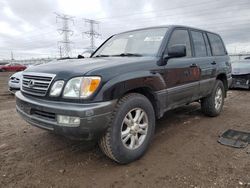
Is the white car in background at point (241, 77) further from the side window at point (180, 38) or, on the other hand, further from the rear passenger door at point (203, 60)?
the side window at point (180, 38)

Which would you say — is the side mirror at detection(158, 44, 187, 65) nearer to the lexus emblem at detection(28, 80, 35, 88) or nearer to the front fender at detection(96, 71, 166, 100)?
the front fender at detection(96, 71, 166, 100)

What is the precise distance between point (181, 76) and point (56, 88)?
2.05m

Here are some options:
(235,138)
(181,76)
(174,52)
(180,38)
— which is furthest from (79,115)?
(235,138)

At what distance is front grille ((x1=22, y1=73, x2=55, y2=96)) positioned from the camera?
2.73 metres

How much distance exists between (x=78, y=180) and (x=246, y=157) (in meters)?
2.20

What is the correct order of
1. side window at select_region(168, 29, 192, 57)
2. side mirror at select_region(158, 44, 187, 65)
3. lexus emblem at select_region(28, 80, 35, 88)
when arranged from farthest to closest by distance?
side window at select_region(168, 29, 192, 57) → side mirror at select_region(158, 44, 187, 65) → lexus emblem at select_region(28, 80, 35, 88)

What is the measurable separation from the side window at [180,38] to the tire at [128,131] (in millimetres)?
1213

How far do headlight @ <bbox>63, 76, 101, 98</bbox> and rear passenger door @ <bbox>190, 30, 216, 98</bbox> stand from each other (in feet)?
7.69

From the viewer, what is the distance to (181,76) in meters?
3.78

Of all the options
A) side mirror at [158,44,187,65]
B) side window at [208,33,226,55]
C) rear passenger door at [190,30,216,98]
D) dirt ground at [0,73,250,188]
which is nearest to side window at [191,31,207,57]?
rear passenger door at [190,30,216,98]

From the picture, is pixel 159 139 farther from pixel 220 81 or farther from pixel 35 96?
pixel 220 81

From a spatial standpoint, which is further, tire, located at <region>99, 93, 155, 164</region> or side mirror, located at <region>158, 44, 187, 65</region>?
side mirror, located at <region>158, 44, 187, 65</region>

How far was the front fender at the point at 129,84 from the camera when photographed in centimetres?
258

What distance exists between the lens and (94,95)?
98.9 inches
